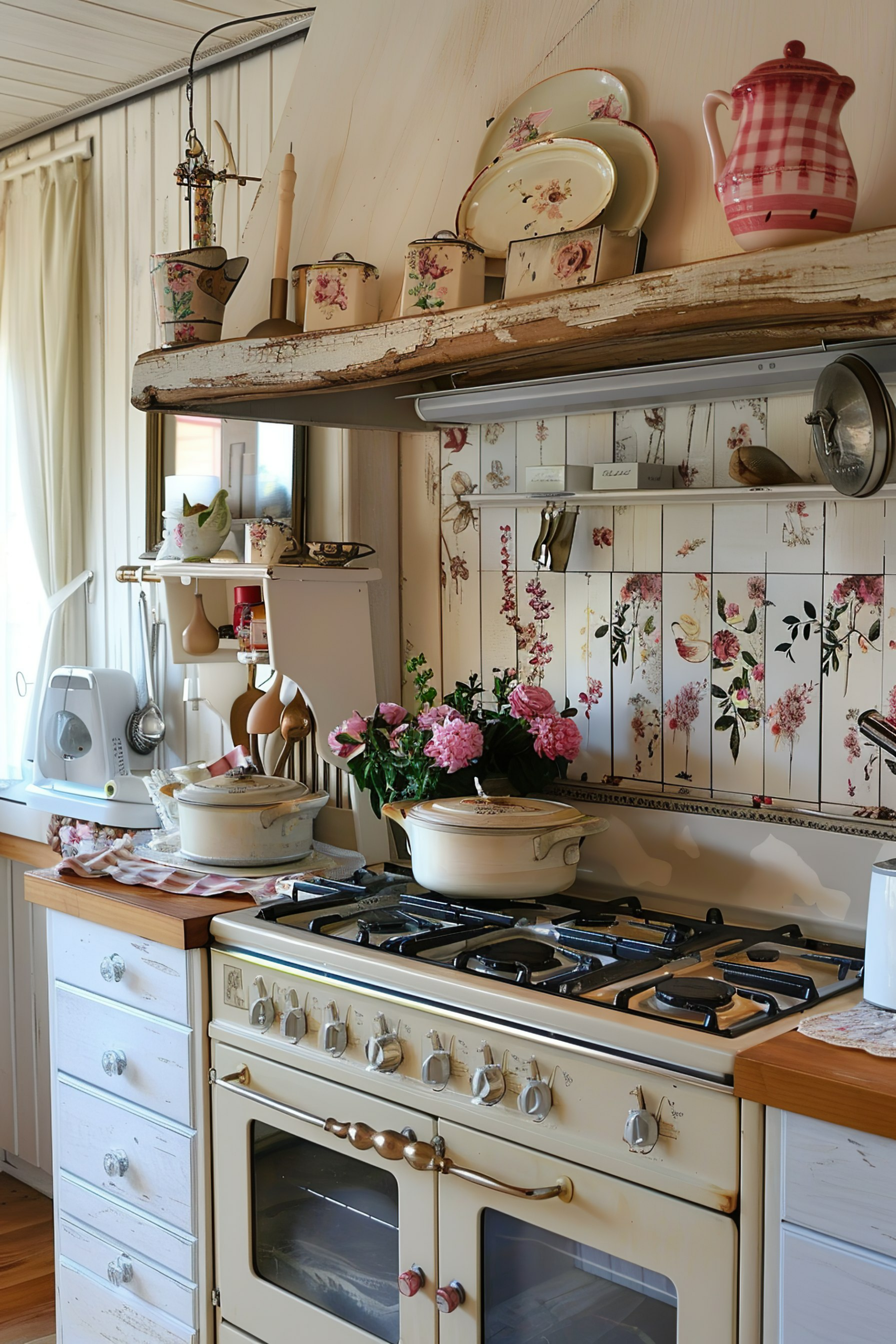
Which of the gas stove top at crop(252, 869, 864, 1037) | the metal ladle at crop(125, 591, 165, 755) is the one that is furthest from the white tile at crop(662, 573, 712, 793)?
the metal ladle at crop(125, 591, 165, 755)

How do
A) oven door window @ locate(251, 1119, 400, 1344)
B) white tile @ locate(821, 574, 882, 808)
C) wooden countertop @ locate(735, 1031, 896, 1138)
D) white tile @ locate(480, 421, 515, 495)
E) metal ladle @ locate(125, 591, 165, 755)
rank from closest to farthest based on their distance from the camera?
wooden countertop @ locate(735, 1031, 896, 1138)
oven door window @ locate(251, 1119, 400, 1344)
white tile @ locate(821, 574, 882, 808)
white tile @ locate(480, 421, 515, 495)
metal ladle @ locate(125, 591, 165, 755)

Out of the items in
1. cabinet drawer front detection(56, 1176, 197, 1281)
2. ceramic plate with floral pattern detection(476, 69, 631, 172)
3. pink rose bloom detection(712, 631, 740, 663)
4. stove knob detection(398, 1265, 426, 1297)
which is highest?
ceramic plate with floral pattern detection(476, 69, 631, 172)

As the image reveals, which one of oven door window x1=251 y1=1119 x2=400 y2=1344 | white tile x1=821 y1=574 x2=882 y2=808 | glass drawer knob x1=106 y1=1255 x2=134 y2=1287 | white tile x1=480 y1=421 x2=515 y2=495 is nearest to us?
oven door window x1=251 y1=1119 x2=400 y2=1344

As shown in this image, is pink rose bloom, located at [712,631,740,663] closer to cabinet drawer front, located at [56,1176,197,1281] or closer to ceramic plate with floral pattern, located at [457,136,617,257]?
ceramic plate with floral pattern, located at [457,136,617,257]

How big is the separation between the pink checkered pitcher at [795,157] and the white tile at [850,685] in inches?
22.6

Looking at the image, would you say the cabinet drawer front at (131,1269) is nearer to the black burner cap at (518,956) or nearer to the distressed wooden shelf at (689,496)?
the black burner cap at (518,956)

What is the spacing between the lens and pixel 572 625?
2123 mm

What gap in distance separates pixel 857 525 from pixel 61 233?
7.39 ft

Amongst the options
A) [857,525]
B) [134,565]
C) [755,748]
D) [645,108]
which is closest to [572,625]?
[755,748]

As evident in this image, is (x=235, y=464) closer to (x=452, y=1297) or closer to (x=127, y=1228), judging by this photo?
(x=127, y=1228)

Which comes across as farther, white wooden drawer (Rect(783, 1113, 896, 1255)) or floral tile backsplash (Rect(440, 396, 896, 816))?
floral tile backsplash (Rect(440, 396, 896, 816))

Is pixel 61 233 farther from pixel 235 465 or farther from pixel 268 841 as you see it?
pixel 268 841

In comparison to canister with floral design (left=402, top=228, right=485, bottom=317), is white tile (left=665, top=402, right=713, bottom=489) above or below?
below

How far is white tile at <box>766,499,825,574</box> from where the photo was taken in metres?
1.79
